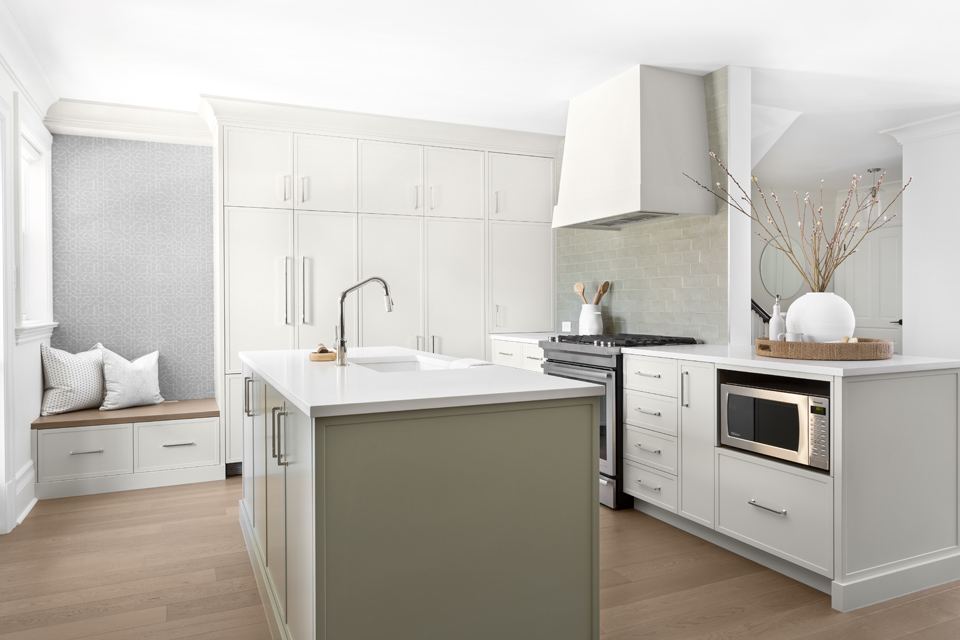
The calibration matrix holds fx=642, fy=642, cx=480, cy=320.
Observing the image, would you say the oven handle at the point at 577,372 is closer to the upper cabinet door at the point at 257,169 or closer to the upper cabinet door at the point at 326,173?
the upper cabinet door at the point at 326,173

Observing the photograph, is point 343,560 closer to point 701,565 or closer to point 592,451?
point 592,451

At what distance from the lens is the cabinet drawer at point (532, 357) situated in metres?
4.20

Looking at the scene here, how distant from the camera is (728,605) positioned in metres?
2.33

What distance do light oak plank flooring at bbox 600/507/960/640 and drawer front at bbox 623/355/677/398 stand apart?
74 centimetres

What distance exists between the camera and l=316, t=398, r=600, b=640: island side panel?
150 cm

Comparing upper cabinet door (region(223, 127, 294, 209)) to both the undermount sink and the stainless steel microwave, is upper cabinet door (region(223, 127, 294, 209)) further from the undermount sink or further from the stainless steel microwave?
the stainless steel microwave

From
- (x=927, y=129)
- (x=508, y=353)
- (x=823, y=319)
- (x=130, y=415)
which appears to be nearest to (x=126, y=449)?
(x=130, y=415)

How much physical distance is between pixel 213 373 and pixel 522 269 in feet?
7.85

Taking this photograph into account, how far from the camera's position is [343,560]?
149cm

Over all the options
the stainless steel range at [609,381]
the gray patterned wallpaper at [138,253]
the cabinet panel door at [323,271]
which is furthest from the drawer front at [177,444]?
the stainless steel range at [609,381]

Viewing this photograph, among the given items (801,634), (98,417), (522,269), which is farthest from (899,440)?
(98,417)

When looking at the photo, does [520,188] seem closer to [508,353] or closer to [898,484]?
[508,353]

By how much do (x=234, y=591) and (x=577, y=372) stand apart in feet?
6.74

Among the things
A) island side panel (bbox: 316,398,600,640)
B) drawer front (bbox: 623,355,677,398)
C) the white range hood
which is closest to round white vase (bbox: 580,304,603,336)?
the white range hood
